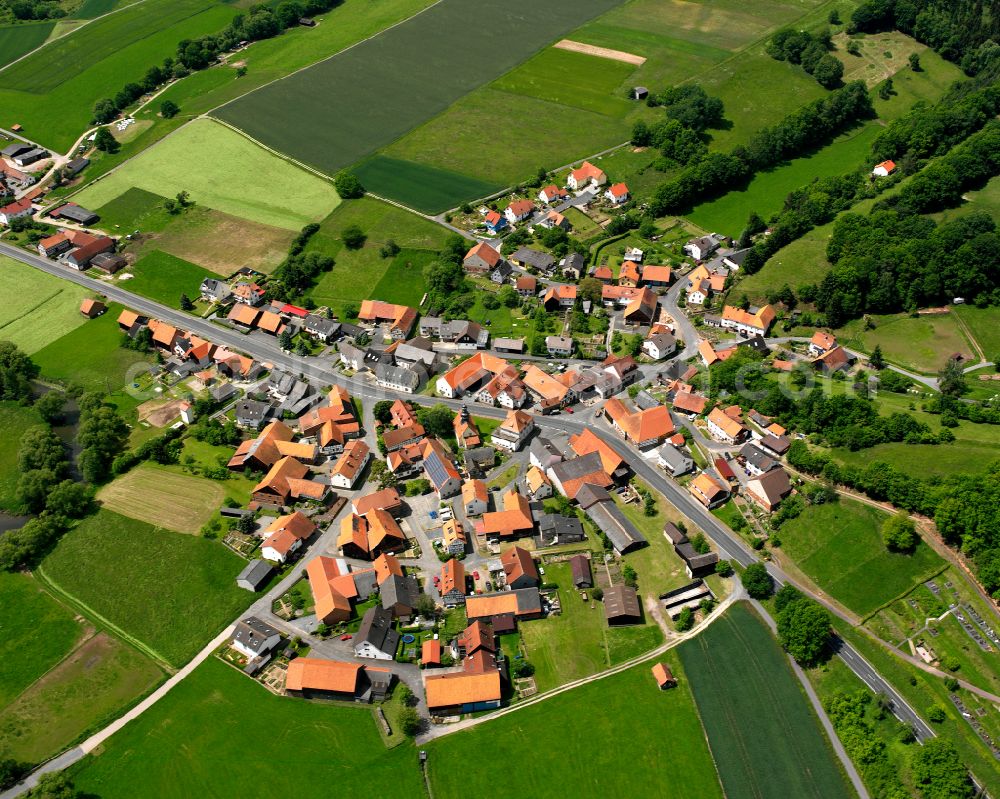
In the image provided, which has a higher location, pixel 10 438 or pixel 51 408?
pixel 51 408

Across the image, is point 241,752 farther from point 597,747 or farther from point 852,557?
point 852,557

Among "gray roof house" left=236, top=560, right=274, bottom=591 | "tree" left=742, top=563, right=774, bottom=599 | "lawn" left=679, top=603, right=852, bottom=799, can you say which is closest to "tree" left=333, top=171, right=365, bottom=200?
"gray roof house" left=236, top=560, right=274, bottom=591

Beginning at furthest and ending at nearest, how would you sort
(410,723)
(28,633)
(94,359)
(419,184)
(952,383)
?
(419,184) < (94,359) < (952,383) < (28,633) < (410,723)

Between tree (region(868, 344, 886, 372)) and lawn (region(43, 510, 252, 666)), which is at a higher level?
tree (region(868, 344, 886, 372))

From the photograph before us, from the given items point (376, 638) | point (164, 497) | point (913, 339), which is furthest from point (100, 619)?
point (913, 339)

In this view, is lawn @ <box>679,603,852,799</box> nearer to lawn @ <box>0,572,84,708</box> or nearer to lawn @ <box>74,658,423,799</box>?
lawn @ <box>74,658,423,799</box>

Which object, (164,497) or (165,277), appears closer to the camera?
(164,497)
